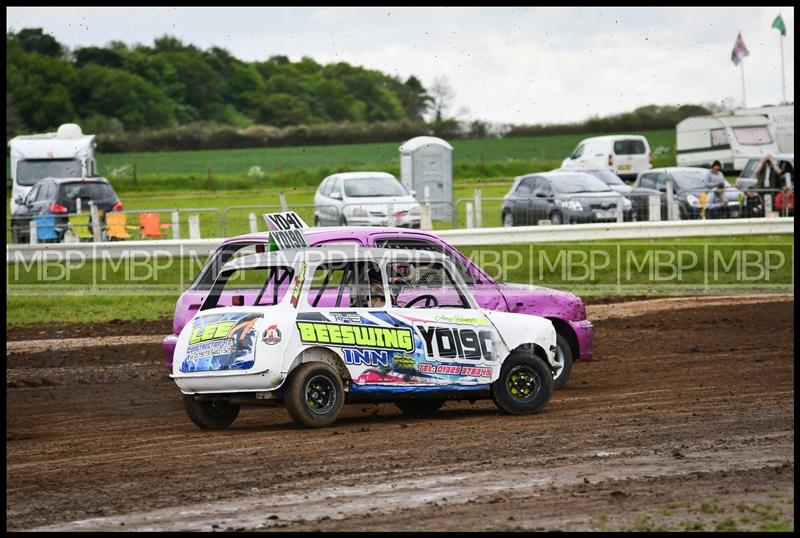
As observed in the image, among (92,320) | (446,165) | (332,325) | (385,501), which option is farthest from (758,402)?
(446,165)

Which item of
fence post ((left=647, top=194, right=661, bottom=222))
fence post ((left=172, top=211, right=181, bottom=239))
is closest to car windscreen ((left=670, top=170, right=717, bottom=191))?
fence post ((left=647, top=194, right=661, bottom=222))

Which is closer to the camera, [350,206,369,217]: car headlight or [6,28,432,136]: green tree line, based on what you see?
[350,206,369,217]: car headlight

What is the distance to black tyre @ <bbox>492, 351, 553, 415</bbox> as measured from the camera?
11.8 m

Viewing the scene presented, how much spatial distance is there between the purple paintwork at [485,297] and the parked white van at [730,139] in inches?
1237

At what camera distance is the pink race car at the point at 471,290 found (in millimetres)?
12602

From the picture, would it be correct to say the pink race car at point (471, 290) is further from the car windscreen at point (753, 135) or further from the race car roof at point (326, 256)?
the car windscreen at point (753, 135)

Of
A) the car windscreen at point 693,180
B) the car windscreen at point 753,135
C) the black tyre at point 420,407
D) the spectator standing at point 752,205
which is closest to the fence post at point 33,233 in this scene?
the car windscreen at point 693,180

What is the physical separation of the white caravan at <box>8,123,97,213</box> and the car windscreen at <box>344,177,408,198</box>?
7.73 metres

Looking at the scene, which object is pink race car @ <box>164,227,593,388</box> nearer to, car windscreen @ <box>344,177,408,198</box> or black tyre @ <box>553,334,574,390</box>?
black tyre @ <box>553,334,574,390</box>

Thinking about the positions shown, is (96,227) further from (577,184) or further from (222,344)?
(222,344)

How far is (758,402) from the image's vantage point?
39.5 feet

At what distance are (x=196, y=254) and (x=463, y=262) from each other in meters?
12.0

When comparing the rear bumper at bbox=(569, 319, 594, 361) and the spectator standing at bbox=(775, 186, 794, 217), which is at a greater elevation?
the spectator standing at bbox=(775, 186, 794, 217)

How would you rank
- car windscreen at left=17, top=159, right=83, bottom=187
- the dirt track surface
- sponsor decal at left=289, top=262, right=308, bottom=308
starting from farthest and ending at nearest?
car windscreen at left=17, top=159, right=83, bottom=187
sponsor decal at left=289, top=262, right=308, bottom=308
the dirt track surface
